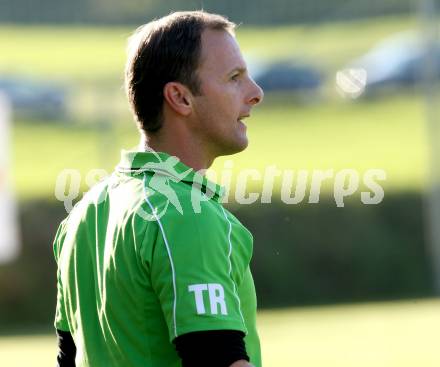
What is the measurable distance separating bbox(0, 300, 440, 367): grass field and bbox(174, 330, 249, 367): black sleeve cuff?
6108 mm

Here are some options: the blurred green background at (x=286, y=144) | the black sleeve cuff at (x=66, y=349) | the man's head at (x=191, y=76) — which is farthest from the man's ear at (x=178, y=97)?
the blurred green background at (x=286, y=144)

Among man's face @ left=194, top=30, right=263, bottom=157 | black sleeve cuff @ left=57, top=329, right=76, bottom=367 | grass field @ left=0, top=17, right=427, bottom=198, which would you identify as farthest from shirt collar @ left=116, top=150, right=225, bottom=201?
grass field @ left=0, top=17, right=427, bottom=198

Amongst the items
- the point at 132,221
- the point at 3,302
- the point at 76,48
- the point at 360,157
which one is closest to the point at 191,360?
the point at 132,221

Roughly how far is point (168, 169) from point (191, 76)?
9.1 inches

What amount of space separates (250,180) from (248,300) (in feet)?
34.3

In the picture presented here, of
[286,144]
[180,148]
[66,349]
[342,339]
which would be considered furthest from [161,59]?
[286,144]

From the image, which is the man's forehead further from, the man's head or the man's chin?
the man's chin

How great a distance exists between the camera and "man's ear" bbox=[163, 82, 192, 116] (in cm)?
298

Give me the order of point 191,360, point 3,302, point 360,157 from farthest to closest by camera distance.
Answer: point 360,157
point 3,302
point 191,360

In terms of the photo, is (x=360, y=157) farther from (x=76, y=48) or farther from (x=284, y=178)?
(x=76, y=48)

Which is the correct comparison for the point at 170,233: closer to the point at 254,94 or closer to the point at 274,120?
the point at 254,94

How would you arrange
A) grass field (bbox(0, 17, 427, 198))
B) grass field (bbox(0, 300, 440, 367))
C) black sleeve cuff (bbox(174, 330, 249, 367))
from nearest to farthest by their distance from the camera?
black sleeve cuff (bbox(174, 330, 249, 367)) → grass field (bbox(0, 300, 440, 367)) → grass field (bbox(0, 17, 427, 198))

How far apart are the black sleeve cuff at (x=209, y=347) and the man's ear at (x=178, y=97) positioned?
0.60 meters

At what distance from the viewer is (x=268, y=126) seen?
14469 millimetres
